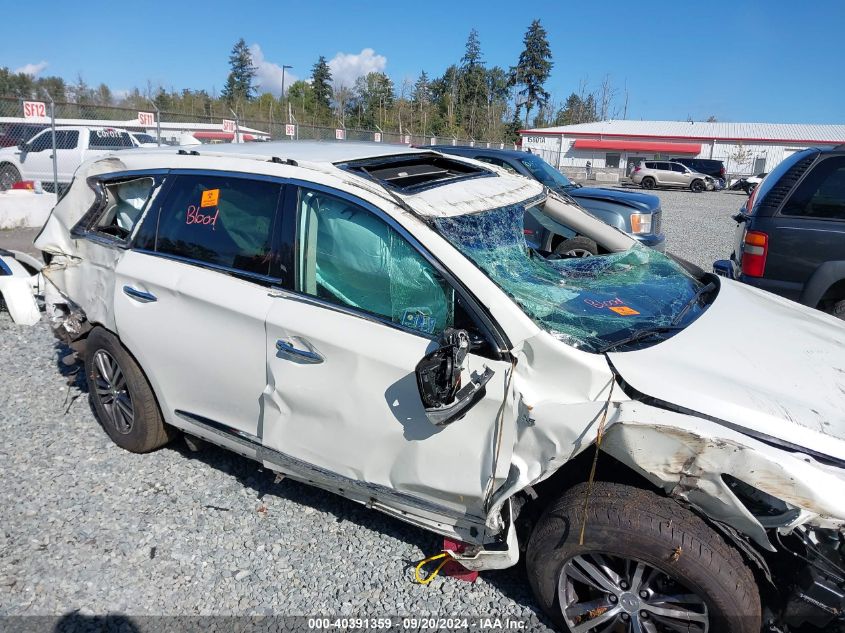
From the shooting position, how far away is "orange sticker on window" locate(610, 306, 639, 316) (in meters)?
2.88

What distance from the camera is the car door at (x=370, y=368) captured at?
98.6 inches

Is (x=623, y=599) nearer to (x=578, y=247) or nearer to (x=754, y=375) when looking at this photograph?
(x=754, y=375)

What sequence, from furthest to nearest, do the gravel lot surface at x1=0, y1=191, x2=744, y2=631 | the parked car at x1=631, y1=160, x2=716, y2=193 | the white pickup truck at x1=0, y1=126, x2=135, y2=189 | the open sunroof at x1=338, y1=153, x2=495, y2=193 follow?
the parked car at x1=631, y1=160, x2=716, y2=193, the white pickup truck at x1=0, y1=126, x2=135, y2=189, the open sunroof at x1=338, y1=153, x2=495, y2=193, the gravel lot surface at x1=0, y1=191, x2=744, y2=631

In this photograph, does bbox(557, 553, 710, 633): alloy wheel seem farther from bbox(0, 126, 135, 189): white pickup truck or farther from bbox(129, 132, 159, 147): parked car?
bbox(129, 132, 159, 147): parked car

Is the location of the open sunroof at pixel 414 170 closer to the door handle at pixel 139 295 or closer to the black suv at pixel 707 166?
the door handle at pixel 139 295

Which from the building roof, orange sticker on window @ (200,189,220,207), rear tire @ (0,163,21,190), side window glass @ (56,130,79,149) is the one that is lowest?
rear tire @ (0,163,21,190)

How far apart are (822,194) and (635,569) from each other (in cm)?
393

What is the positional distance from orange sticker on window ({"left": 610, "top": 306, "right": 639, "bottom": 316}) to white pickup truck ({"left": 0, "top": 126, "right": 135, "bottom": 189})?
47.6 feet

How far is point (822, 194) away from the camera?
4.90m

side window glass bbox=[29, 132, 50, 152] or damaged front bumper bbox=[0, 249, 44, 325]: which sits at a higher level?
side window glass bbox=[29, 132, 50, 152]

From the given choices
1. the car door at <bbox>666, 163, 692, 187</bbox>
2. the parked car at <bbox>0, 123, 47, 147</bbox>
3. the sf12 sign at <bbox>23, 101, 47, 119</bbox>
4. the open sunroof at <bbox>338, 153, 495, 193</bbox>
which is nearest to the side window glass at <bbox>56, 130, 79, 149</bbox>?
the parked car at <bbox>0, 123, 47, 147</bbox>

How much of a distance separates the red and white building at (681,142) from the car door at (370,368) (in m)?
43.0

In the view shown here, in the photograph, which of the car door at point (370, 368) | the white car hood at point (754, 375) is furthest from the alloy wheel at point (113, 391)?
the white car hood at point (754, 375)

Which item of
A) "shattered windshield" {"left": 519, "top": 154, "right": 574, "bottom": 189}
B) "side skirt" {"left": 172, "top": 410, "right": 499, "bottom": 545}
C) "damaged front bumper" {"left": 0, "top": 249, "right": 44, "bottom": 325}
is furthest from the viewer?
"shattered windshield" {"left": 519, "top": 154, "right": 574, "bottom": 189}
